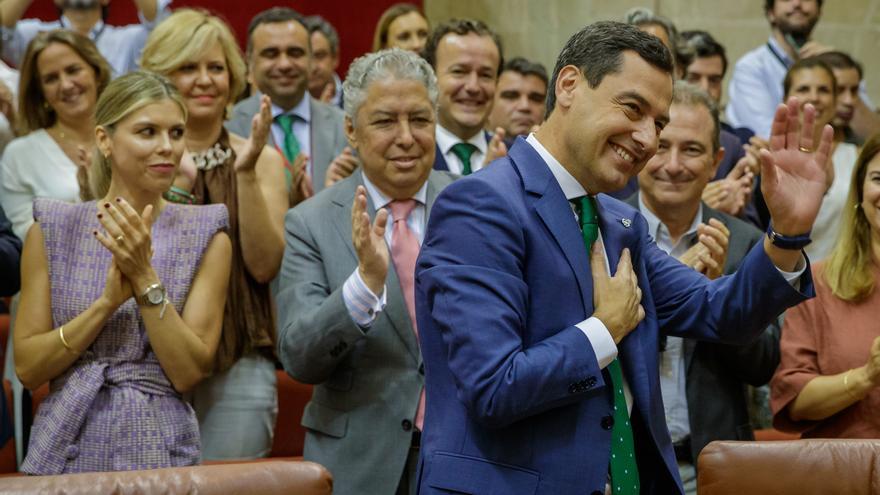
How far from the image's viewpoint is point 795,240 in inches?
86.5

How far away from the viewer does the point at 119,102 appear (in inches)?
132

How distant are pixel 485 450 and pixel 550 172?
497 millimetres

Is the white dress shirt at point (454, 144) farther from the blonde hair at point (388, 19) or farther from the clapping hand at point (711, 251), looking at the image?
the blonde hair at point (388, 19)

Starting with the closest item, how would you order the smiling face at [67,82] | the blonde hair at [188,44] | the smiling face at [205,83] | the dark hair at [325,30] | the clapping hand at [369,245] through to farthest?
the clapping hand at [369,245] < the smiling face at [205,83] < the blonde hair at [188,44] < the smiling face at [67,82] < the dark hair at [325,30]

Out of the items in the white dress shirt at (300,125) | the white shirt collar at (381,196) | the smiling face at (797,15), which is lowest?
the white shirt collar at (381,196)

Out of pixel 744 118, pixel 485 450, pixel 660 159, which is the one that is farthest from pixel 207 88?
Result: pixel 744 118

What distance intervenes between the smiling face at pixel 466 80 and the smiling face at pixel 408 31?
132 centimetres

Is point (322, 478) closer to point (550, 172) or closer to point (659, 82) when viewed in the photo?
point (550, 172)

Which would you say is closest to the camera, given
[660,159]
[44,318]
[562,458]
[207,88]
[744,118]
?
[562,458]

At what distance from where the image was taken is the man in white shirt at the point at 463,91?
4.23m

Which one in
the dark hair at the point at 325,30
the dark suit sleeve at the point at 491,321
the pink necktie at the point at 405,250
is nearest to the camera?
the dark suit sleeve at the point at 491,321

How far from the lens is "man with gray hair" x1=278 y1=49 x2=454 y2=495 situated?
9.70 feet

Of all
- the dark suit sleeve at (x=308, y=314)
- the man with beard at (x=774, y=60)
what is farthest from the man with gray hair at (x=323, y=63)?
the dark suit sleeve at (x=308, y=314)

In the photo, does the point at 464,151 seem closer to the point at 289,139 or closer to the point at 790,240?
the point at 289,139
